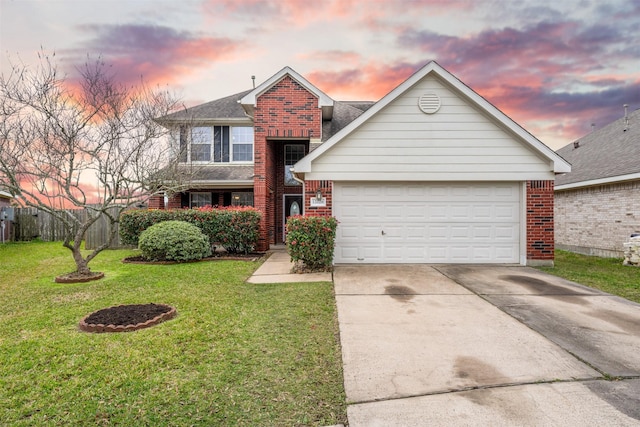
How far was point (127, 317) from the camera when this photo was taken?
5.06 m

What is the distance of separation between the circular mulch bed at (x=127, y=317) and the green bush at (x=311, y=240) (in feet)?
11.9

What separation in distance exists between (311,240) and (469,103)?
5793 mm

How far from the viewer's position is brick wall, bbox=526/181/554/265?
9695mm

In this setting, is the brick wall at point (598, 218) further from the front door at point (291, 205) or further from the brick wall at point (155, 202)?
the brick wall at point (155, 202)

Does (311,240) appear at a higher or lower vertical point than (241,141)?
lower

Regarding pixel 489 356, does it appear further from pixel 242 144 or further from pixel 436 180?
pixel 242 144

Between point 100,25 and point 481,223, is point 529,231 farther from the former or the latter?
point 100,25

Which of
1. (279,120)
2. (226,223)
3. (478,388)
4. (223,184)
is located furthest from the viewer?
(223,184)

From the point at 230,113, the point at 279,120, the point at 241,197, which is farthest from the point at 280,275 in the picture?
the point at 230,113

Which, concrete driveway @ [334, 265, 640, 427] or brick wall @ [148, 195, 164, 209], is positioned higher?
brick wall @ [148, 195, 164, 209]

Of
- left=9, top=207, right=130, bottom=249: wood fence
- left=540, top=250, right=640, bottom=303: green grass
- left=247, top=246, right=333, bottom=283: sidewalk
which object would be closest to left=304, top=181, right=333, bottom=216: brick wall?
left=247, top=246, right=333, bottom=283: sidewalk

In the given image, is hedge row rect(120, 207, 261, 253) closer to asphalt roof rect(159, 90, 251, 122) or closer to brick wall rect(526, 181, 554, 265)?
asphalt roof rect(159, 90, 251, 122)

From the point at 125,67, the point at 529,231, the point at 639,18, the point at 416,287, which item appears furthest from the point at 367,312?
the point at 639,18

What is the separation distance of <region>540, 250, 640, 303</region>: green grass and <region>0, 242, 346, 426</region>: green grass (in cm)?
588
